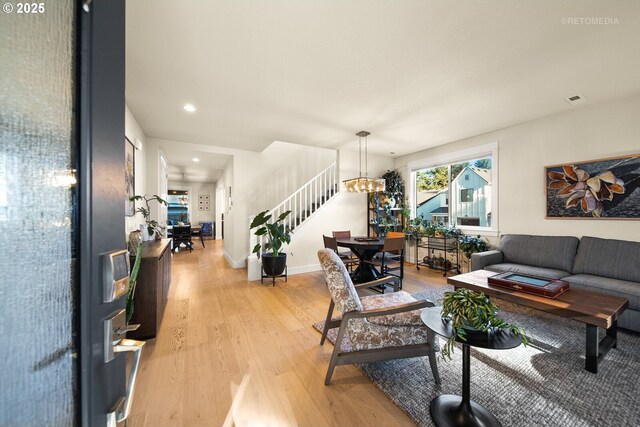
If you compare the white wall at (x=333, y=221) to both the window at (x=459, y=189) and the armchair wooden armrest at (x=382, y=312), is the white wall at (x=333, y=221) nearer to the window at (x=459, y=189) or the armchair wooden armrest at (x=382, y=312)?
the window at (x=459, y=189)

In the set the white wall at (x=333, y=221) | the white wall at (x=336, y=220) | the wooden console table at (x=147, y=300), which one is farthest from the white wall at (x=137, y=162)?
the white wall at (x=336, y=220)

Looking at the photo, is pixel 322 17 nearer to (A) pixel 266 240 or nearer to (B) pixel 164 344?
(B) pixel 164 344

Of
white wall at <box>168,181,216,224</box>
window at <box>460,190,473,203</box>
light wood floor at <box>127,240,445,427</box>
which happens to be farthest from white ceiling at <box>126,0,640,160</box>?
white wall at <box>168,181,216,224</box>

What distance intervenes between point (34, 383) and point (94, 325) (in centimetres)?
11

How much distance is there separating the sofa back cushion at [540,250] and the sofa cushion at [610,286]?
339 mm

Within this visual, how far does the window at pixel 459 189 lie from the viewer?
4.39m

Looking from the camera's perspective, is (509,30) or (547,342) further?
(547,342)

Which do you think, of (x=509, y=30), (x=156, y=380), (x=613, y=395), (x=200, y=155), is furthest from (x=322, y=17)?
(x=200, y=155)

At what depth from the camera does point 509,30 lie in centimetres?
190

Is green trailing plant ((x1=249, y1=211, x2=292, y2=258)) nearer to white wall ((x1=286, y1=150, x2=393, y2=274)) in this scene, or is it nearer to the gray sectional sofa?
white wall ((x1=286, y1=150, x2=393, y2=274))

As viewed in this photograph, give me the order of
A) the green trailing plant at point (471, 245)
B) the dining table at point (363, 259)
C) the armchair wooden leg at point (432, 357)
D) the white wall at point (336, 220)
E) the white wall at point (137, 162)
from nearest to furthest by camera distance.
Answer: the armchair wooden leg at point (432, 357)
the white wall at point (137, 162)
the dining table at point (363, 259)
the green trailing plant at point (471, 245)
the white wall at point (336, 220)

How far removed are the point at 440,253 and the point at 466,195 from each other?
1.30m

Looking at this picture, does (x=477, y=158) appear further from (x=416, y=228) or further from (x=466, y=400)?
(x=466, y=400)

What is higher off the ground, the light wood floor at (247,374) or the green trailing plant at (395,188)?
the green trailing plant at (395,188)
